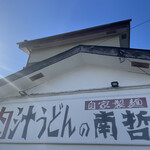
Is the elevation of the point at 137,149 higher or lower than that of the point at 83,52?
lower

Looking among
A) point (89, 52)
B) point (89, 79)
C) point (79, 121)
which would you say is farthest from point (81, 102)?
point (89, 52)

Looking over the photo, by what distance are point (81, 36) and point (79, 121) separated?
12.8ft

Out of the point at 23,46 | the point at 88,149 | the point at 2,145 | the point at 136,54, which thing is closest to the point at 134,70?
the point at 136,54

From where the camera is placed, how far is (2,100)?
3.83 m

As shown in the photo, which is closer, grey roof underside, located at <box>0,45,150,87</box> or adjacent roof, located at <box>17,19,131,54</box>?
grey roof underside, located at <box>0,45,150,87</box>

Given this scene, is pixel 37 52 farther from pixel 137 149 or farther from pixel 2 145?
pixel 137 149

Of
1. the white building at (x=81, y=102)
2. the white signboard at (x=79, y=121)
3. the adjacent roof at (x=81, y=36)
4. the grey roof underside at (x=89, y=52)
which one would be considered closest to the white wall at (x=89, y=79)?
the white building at (x=81, y=102)

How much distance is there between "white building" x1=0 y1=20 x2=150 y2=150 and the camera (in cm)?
255

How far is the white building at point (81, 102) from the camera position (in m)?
2.55

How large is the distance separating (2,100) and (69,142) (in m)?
2.62

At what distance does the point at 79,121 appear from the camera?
282 cm

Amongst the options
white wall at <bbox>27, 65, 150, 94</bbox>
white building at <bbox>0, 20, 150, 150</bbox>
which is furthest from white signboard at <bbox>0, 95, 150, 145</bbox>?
white wall at <bbox>27, 65, 150, 94</bbox>

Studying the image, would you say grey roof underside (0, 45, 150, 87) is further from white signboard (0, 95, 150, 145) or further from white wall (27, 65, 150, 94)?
white signboard (0, 95, 150, 145)

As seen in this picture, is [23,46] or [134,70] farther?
[23,46]
